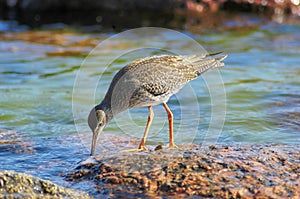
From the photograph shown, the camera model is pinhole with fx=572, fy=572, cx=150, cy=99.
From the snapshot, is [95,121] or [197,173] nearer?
[197,173]

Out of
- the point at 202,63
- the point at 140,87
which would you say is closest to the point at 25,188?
the point at 140,87

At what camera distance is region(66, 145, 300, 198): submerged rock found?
570 cm

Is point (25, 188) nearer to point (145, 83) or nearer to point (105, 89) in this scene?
point (145, 83)

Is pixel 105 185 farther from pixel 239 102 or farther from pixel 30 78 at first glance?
pixel 30 78

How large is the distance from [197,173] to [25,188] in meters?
1.74

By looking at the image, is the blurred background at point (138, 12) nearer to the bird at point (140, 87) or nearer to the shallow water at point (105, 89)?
the shallow water at point (105, 89)

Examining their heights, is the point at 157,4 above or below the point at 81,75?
above

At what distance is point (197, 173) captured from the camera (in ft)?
19.3

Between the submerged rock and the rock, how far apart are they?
2.05 feet

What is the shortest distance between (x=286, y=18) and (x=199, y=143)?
32.6 feet

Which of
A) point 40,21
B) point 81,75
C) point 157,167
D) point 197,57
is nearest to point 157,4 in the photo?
point 40,21

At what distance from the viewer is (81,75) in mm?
12188

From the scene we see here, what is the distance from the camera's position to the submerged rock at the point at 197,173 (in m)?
5.70

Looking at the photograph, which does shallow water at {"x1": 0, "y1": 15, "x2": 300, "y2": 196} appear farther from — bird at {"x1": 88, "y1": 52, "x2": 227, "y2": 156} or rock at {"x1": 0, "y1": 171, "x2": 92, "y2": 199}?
rock at {"x1": 0, "y1": 171, "x2": 92, "y2": 199}
